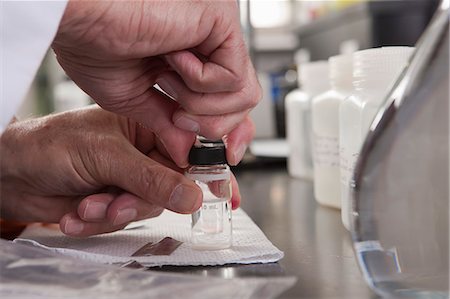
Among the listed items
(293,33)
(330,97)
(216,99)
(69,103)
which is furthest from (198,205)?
(293,33)

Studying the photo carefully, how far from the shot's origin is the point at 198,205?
73 centimetres

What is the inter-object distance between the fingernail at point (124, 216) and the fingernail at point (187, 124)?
113mm

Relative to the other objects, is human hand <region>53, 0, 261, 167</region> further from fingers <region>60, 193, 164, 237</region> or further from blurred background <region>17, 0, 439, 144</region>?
blurred background <region>17, 0, 439, 144</region>

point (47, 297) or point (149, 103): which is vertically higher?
point (149, 103)

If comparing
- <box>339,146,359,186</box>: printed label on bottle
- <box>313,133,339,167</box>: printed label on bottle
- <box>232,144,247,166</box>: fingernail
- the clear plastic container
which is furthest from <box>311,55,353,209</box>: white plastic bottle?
the clear plastic container

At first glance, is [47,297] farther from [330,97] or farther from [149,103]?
[330,97]

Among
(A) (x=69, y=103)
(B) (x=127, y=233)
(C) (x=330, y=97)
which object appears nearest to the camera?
(B) (x=127, y=233)

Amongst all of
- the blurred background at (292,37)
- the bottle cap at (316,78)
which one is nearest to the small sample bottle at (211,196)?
the bottle cap at (316,78)

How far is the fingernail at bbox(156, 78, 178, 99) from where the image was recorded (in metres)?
0.77

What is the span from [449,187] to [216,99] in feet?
0.99

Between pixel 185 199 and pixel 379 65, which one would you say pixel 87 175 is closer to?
pixel 185 199

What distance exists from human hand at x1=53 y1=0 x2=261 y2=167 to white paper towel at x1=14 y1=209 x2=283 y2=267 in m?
0.09

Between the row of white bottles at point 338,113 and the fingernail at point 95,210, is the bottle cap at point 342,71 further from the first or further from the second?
the fingernail at point 95,210

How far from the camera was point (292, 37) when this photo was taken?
3725 mm
